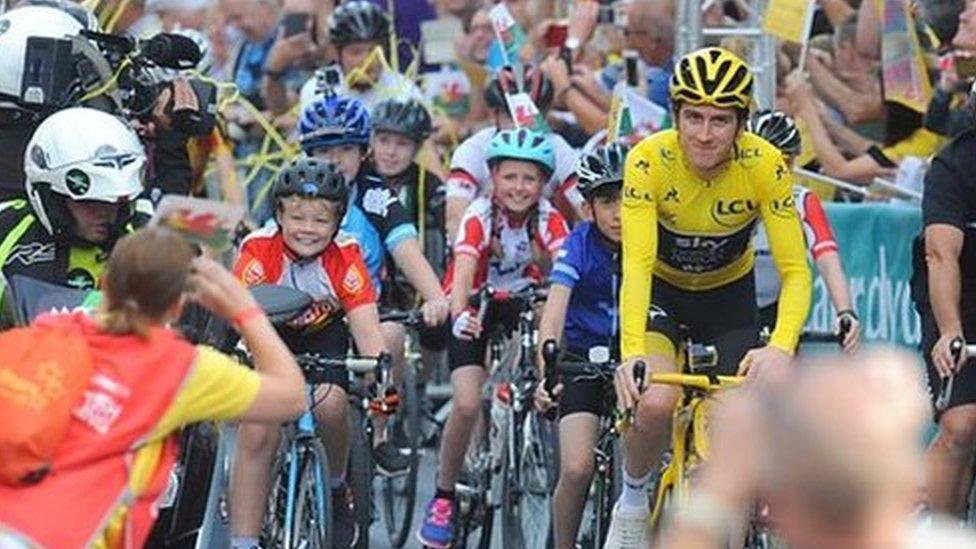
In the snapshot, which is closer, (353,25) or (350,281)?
(350,281)

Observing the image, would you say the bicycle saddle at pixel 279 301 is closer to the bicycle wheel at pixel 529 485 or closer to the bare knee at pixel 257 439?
the bare knee at pixel 257 439

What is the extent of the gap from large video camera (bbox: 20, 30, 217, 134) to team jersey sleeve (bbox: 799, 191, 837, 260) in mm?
2534

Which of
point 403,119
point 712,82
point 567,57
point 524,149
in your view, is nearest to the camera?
point 712,82

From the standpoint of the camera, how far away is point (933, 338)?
10.8m

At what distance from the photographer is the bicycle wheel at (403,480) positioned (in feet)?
44.6

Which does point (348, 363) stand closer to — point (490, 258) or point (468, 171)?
point (490, 258)

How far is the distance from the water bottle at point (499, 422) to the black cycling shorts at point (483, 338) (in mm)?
183

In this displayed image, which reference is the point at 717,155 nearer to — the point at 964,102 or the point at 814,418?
the point at 964,102

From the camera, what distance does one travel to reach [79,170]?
9766 millimetres

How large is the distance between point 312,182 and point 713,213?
159 cm

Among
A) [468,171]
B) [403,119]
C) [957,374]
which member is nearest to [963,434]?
[957,374]

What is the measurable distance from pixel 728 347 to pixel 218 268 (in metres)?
3.61

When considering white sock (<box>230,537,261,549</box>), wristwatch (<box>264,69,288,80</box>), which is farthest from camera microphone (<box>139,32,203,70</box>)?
wristwatch (<box>264,69,288,80</box>)

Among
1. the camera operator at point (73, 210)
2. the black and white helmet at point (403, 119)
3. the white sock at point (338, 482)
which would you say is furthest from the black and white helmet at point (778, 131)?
the camera operator at point (73, 210)
